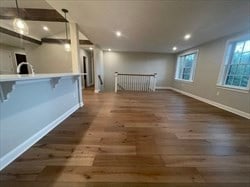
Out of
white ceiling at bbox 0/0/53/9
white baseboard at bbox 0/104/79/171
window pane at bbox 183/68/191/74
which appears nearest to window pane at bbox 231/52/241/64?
window pane at bbox 183/68/191/74

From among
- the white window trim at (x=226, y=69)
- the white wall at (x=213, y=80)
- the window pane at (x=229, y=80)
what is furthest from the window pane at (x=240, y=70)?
the white wall at (x=213, y=80)

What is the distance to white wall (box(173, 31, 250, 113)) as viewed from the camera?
11.8ft

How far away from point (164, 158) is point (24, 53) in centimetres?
809

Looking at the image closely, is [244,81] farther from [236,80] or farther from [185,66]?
[185,66]

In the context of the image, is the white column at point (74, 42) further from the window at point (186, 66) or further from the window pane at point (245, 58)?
the window at point (186, 66)

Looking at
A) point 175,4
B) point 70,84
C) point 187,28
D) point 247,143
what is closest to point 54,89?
point 70,84

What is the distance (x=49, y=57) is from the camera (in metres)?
7.13

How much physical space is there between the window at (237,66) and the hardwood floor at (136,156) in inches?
60.2

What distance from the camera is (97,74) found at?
6.73 metres

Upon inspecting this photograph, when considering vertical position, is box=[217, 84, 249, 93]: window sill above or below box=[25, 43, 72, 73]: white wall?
below

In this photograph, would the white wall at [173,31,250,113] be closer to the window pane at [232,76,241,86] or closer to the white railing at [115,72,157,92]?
the window pane at [232,76,241,86]

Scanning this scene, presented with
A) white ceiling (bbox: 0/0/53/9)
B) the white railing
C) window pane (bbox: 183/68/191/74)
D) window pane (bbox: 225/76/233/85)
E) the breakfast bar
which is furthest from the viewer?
the white railing

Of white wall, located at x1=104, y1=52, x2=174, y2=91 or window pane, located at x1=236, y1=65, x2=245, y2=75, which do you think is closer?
window pane, located at x1=236, y1=65, x2=245, y2=75

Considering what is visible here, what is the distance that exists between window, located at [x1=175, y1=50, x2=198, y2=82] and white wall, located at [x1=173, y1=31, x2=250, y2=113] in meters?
Answer: 0.49
